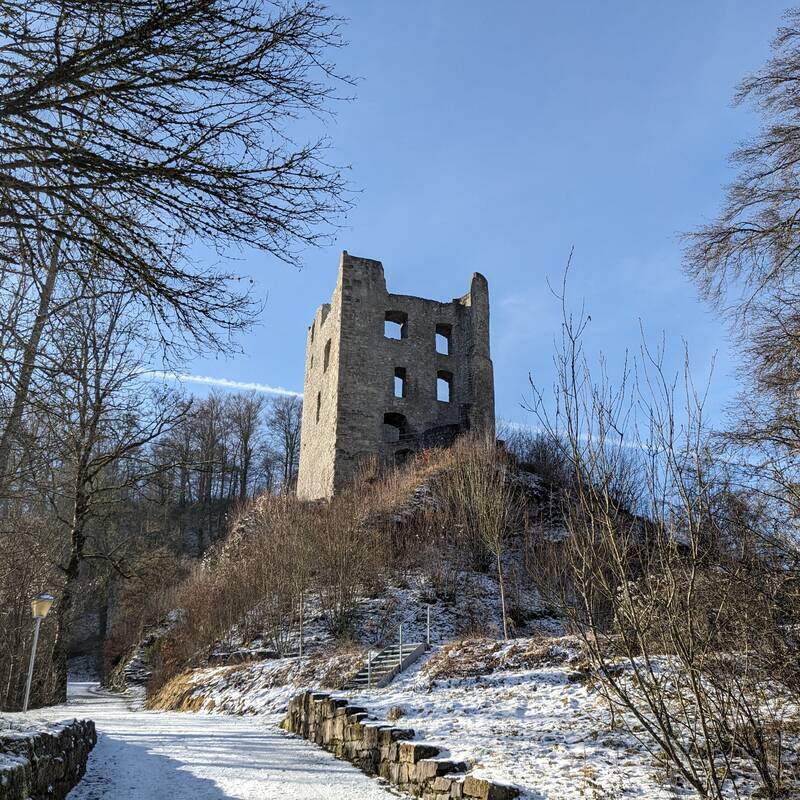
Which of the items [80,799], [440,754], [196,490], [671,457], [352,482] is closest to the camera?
[671,457]

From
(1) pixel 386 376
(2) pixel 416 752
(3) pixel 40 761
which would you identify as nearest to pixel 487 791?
(2) pixel 416 752

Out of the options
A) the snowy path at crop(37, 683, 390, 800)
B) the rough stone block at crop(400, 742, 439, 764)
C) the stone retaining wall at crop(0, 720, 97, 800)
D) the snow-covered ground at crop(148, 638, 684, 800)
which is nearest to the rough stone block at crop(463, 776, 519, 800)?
the snow-covered ground at crop(148, 638, 684, 800)

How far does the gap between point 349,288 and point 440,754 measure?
24.3 meters

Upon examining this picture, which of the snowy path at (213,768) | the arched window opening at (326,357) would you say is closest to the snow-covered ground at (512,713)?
the snowy path at (213,768)

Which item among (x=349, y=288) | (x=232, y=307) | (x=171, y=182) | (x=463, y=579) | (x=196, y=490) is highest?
(x=349, y=288)

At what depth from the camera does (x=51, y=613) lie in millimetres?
17078

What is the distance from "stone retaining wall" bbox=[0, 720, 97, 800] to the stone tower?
2007cm

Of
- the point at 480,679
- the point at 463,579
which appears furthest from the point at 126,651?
the point at 480,679

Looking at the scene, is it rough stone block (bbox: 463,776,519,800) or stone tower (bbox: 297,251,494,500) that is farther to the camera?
stone tower (bbox: 297,251,494,500)

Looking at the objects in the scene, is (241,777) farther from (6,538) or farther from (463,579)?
(463,579)

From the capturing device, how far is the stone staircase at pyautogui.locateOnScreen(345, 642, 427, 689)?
38.2ft

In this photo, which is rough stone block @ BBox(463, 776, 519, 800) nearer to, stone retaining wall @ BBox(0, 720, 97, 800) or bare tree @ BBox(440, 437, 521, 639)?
stone retaining wall @ BBox(0, 720, 97, 800)

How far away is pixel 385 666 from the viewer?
40.7 ft

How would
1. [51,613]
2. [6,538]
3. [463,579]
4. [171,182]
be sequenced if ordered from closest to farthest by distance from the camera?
1. [171,182]
2. [6,538]
3. [51,613]
4. [463,579]
